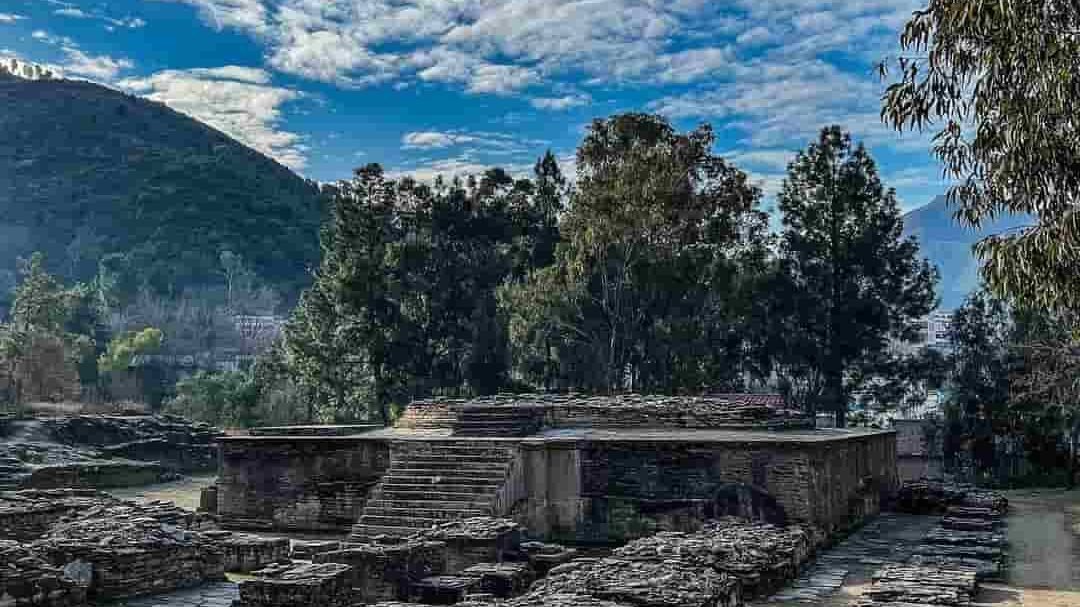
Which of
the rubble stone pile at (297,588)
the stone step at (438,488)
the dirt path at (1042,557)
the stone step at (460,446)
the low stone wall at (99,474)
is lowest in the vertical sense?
the dirt path at (1042,557)

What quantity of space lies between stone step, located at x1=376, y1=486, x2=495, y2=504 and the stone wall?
38.3 inches

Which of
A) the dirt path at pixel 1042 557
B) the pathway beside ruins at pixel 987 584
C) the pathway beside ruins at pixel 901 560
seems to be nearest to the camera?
the pathway beside ruins at pixel 901 560

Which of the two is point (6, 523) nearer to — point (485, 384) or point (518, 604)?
point (518, 604)

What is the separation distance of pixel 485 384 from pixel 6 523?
22629 millimetres

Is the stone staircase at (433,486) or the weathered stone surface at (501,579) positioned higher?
the stone staircase at (433,486)

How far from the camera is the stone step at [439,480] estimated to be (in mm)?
13438

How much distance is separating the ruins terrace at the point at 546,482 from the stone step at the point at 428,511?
17 millimetres

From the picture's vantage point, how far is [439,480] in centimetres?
1381

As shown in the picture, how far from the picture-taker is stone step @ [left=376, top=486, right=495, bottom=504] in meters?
13.2

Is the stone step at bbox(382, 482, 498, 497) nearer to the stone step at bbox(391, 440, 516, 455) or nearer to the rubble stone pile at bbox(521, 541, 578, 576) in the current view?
the stone step at bbox(391, 440, 516, 455)

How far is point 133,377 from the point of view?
1987 inches

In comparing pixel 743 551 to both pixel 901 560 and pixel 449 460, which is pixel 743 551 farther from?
pixel 449 460

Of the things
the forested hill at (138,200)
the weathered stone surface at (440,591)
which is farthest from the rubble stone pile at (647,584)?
the forested hill at (138,200)

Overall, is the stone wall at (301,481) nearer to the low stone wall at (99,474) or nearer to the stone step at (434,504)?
the stone step at (434,504)
